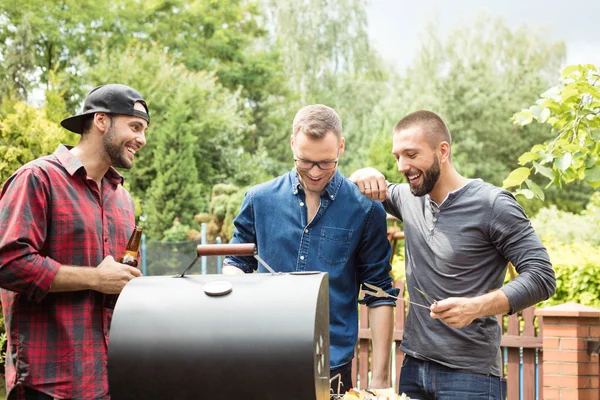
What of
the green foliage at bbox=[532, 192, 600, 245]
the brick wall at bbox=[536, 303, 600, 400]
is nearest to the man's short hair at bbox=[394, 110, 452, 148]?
the brick wall at bbox=[536, 303, 600, 400]

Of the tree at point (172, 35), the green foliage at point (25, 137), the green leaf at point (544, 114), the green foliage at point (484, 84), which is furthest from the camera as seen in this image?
the green foliage at point (484, 84)

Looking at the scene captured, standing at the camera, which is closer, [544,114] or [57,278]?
[57,278]

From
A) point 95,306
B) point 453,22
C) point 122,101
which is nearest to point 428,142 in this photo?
point 122,101

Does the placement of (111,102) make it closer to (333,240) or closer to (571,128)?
(333,240)

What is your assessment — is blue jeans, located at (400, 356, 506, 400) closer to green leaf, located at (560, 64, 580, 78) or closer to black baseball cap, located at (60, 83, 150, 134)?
black baseball cap, located at (60, 83, 150, 134)

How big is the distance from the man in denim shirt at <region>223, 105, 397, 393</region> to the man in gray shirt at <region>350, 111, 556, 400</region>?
13 centimetres

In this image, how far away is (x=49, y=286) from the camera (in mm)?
2158

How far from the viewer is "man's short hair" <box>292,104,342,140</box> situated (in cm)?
238

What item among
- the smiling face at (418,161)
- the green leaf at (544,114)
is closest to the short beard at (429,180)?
the smiling face at (418,161)

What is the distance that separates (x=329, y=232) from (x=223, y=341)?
81 cm

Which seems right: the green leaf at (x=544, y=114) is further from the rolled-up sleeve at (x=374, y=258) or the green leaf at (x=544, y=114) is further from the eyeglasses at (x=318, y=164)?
the eyeglasses at (x=318, y=164)

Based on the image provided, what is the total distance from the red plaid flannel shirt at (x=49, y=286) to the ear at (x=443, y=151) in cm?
121

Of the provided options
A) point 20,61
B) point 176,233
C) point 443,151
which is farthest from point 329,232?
point 20,61

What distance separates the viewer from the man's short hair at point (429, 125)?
260cm
